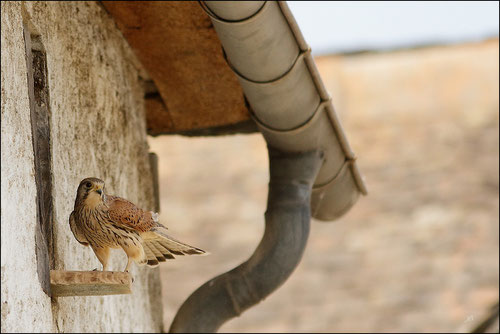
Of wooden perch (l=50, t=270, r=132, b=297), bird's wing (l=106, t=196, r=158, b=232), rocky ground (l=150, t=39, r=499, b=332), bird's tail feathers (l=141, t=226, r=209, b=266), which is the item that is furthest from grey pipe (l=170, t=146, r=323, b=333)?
rocky ground (l=150, t=39, r=499, b=332)

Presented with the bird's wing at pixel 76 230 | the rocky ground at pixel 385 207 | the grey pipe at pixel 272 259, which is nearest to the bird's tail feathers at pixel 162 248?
the bird's wing at pixel 76 230

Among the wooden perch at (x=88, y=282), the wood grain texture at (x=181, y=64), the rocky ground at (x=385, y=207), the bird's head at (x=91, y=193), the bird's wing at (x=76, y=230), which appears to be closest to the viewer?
the wooden perch at (x=88, y=282)

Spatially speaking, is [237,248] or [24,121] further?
[237,248]

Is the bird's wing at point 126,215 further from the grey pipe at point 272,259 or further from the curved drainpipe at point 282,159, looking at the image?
the grey pipe at point 272,259

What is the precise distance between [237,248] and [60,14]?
527 cm

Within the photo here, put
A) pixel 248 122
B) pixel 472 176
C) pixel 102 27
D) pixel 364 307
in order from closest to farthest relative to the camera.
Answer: pixel 102 27, pixel 248 122, pixel 364 307, pixel 472 176

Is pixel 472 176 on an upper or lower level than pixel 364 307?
upper

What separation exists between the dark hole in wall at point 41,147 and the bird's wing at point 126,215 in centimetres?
23

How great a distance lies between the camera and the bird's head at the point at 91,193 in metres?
3.15

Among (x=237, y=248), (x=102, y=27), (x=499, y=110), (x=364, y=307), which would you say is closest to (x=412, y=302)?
(x=364, y=307)

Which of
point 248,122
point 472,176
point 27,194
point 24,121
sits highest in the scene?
point 472,176

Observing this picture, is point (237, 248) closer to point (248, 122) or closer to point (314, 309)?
point (314, 309)

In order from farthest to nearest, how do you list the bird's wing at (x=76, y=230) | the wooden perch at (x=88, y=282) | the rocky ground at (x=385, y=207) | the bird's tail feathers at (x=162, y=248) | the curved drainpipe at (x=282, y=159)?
the rocky ground at (x=385, y=207) → the curved drainpipe at (x=282, y=159) → the bird's tail feathers at (x=162, y=248) → the bird's wing at (x=76, y=230) → the wooden perch at (x=88, y=282)

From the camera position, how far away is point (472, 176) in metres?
9.50
